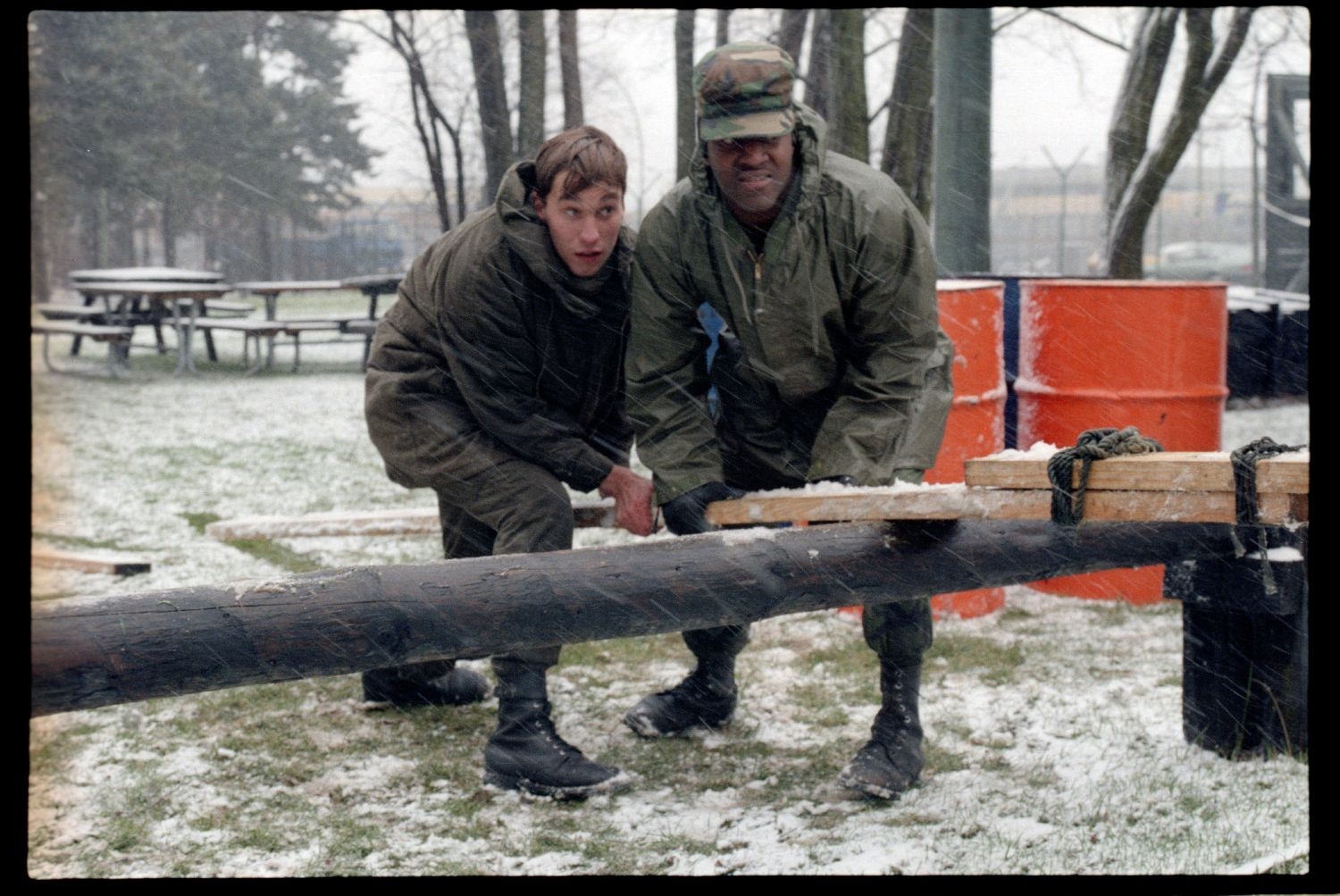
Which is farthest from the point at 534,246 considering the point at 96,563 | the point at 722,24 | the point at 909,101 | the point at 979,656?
the point at 722,24

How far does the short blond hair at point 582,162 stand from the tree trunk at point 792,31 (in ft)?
37.1

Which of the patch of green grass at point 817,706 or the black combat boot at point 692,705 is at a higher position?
the black combat boot at point 692,705

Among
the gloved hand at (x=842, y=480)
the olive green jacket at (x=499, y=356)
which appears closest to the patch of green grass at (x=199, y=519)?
the olive green jacket at (x=499, y=356)

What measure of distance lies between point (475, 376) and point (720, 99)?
1.03 meters

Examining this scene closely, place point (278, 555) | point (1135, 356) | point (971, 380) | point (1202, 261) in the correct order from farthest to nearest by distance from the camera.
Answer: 1. point (1202, 261)
2. point (278, 555)
3. point (1135, 356)
4. point (971, 380)

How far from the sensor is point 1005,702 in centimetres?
439

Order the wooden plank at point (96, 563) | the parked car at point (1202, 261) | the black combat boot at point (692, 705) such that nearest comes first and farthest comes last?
1. the black combat boot at point (692, 705)
2. the wooden plank at point (96, 563)
3. the parked car at point (1202, 261)

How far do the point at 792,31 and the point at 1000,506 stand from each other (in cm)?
1248

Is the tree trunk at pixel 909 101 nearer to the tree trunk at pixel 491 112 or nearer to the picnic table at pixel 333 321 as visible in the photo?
the tree trunk at pixel 491 112

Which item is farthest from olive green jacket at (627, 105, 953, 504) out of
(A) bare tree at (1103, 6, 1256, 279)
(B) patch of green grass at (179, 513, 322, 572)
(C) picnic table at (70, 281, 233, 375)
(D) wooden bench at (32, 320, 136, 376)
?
(C) picnic table at (70, 281, 233, 375)

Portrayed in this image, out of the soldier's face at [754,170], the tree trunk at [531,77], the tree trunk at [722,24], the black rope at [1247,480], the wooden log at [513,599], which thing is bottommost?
the wooden log at [513,599]

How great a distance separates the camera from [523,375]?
3748 mm

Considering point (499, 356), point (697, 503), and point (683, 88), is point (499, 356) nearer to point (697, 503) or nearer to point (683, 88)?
point (697, 503)

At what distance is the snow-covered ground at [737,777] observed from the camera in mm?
3285
